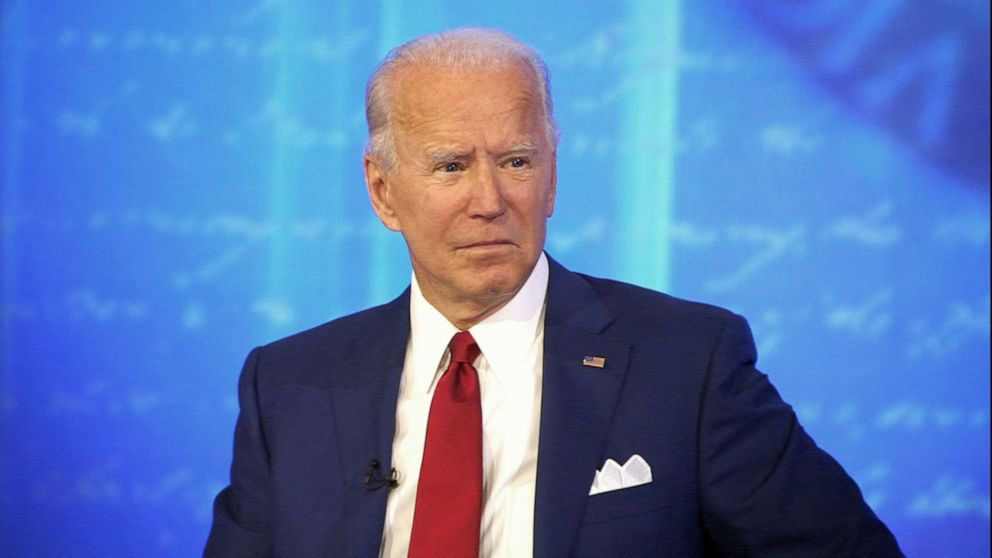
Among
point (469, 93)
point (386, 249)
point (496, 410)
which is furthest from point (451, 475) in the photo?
point (386, 249)

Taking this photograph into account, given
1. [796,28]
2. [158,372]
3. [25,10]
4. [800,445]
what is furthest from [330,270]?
[800,445]

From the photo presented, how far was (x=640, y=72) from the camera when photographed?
3.43 m

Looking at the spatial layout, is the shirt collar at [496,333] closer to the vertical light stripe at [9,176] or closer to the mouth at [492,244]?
the mouth at [492,244]

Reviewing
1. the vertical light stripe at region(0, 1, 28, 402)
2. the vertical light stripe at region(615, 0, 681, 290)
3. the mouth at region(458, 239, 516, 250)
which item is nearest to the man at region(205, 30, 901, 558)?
the mouth at region(458, 239, 516, 250)

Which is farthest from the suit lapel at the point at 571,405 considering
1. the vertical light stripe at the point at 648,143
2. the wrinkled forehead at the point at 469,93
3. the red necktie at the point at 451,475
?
the vertical light stripe at the point at 648,143

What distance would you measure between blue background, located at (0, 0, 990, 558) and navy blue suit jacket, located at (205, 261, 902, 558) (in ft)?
3.30

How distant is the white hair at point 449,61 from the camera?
2297mm

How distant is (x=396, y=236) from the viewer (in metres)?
3.51

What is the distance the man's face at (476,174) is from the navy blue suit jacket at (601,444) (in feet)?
0.56

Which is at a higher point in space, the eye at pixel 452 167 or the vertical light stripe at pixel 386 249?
the vertical light stripe at pixel 386 249

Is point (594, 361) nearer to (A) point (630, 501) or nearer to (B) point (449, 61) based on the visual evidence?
(A) point (630, 501)

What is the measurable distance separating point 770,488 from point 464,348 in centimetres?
59

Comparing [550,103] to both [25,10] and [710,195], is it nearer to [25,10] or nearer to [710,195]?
[710,195]

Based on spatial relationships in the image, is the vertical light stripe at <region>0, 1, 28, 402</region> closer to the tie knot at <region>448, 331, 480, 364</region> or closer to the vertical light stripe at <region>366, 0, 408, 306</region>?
the vertical light stripe at <region>366, 0, 408, 306</region>
